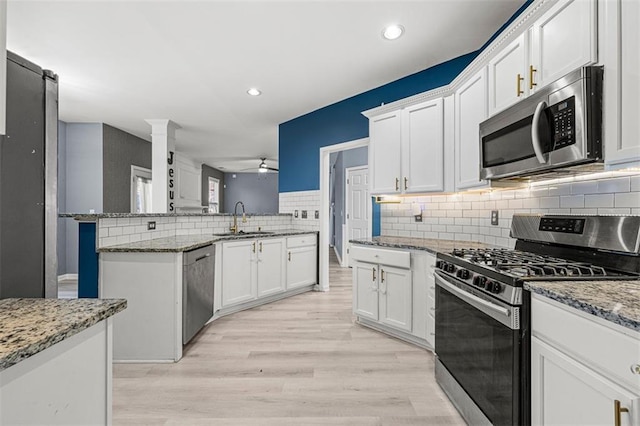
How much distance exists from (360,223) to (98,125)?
5.09 meters

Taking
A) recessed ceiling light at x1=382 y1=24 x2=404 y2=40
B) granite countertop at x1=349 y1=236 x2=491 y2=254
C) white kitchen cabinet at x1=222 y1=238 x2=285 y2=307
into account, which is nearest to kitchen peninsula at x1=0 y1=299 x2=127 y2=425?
granite countertop at x1=349 y1=236 x2=491 y2=254

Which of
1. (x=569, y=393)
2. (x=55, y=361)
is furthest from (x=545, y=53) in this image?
(x=55, y=361)

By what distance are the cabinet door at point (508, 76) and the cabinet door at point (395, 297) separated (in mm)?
1434

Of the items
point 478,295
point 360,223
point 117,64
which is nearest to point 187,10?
point 117,64

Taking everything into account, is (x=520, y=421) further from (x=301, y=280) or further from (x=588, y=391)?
(x=301, y=280)

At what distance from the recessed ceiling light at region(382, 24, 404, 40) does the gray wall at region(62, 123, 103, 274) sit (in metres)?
5.22

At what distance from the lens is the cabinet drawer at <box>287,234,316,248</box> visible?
4.24m

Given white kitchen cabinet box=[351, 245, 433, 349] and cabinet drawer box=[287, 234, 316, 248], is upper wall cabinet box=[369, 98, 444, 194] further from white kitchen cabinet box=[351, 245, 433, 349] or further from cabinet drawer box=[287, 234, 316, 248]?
cabinet drawer box=[287, 234, 316, 248]

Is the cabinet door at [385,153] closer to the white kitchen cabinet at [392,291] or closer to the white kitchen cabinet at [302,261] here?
the white kitchen cabinet at [392,291]

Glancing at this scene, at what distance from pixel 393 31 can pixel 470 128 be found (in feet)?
3.46

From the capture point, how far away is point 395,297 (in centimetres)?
279

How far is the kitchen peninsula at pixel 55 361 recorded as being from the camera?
70 centimetres

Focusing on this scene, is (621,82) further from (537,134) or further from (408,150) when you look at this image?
(408,150)

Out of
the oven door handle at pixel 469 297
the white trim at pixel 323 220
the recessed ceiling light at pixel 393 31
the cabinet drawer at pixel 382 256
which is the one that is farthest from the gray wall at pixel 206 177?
the oven door handle at pixel 469 297
